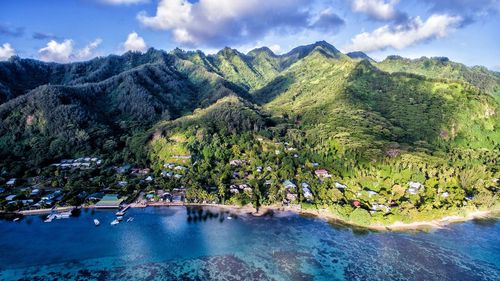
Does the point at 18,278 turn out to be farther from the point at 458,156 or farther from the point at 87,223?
the point at 458,156

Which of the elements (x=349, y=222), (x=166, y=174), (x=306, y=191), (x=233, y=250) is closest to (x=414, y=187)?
(x=349, y=222)

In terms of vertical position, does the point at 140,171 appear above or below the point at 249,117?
below

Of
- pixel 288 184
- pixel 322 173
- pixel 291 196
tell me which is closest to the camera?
pixel 291 196

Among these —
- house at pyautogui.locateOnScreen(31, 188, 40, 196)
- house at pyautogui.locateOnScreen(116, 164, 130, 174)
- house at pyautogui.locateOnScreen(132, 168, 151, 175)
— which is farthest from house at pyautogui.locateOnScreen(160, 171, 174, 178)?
house at pyautogui.locateOnScreen(31, 188, 40, 196)

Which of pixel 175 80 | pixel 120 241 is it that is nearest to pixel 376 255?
pixel 120 241

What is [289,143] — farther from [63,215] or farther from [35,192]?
[35,192]
